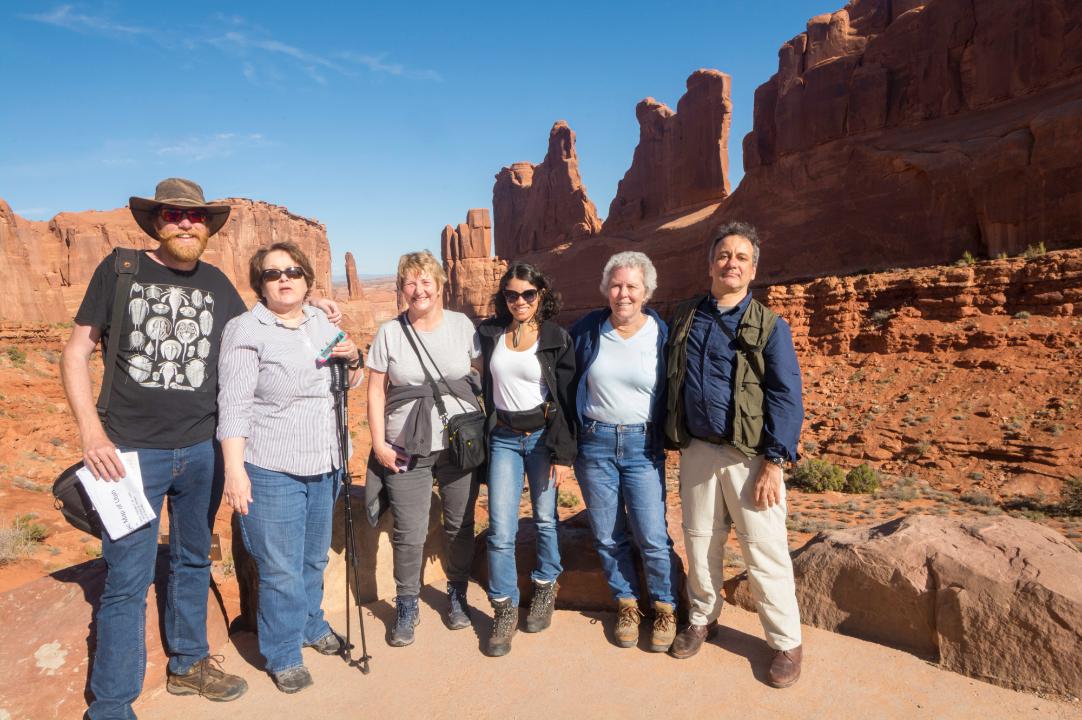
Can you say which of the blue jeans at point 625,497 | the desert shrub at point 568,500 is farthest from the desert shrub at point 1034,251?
the blue jeans at point 625,497

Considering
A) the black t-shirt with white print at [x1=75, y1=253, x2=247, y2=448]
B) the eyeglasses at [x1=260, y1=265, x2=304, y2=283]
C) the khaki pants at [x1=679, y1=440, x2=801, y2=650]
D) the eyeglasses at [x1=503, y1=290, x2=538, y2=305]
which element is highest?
the eyeglasses at [x1=260, y1=265, x2=304, y2=283]

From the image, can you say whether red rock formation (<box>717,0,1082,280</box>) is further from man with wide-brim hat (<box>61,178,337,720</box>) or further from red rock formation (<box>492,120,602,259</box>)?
man with wide-brim hat (<box>61,178,337,720</box>)

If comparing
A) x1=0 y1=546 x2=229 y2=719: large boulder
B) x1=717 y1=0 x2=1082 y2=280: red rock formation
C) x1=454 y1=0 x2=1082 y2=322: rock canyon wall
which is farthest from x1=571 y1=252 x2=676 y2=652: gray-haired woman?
x1=454 y1=0 x2=1082 y2=322: rock canyon wall

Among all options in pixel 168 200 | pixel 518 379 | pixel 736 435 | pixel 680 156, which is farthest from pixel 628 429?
pixel 680 156

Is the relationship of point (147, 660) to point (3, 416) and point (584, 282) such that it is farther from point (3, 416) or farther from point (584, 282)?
point (584, 282)

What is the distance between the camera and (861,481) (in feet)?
38.1

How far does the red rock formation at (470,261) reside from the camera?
6132 centimetres

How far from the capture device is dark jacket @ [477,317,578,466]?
10.9 ft

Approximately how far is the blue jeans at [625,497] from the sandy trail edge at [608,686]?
0.45 m

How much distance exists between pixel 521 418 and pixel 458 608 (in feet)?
4.68

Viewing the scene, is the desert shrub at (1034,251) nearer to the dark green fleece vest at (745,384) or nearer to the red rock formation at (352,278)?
the dark green fleece vest at (745,384)

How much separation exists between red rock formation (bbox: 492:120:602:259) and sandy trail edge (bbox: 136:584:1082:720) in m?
52.4

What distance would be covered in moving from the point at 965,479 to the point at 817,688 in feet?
37.4

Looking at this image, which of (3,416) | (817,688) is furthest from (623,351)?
(3,416)
